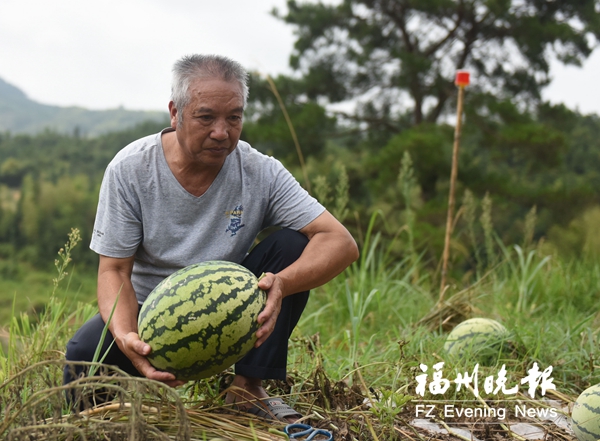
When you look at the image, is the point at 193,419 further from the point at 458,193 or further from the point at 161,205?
the point at 458,193

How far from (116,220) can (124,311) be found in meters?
0.37

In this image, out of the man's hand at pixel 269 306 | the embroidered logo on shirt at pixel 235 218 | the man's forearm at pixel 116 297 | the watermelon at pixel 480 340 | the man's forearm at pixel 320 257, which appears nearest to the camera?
the man's hand at pixel 269 306

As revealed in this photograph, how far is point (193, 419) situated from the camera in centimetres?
204

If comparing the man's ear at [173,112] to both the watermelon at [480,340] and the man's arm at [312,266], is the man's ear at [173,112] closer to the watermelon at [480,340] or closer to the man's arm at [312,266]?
the man's arm at [312,266]

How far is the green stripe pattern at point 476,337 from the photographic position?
3102mm

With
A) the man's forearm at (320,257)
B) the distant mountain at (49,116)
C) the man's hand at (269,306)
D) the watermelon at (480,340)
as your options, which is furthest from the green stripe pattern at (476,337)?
the distant mountain at (49,116)

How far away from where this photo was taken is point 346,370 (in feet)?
9.86

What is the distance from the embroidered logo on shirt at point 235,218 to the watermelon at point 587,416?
1468 mm

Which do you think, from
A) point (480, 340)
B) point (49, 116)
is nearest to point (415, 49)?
point (480, 340)

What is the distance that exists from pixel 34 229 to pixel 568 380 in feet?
171

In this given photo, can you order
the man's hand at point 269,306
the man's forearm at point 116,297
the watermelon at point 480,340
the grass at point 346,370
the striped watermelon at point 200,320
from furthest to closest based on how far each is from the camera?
the watermelon at point 480,340
the man's forearm at point 116,297
the man's hand at point 269,306
the striped watermelon at point 200,320
the grass at point 346,370

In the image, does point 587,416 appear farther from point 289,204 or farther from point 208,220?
point 208,220

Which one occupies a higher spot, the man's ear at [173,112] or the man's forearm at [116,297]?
the man's ear at [173,112]

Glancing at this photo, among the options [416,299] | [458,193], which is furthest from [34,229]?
[416,299]
